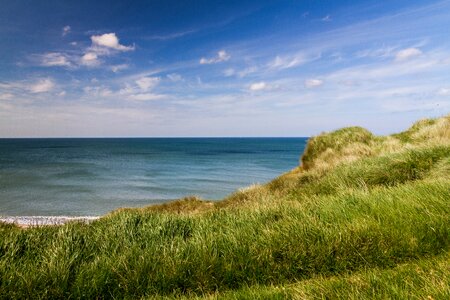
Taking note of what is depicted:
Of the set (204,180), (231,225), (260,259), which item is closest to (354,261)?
(260,259)

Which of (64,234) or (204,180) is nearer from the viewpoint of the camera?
(64,234)

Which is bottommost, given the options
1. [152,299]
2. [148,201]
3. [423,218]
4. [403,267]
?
[148,201]

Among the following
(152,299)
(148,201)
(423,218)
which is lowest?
(148,201)

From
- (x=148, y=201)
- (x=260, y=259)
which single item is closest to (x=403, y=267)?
(x=260, y=259)

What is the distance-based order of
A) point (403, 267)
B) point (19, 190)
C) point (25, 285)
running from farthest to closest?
point (19, 190) < point (25, 285) < point (403, 267)

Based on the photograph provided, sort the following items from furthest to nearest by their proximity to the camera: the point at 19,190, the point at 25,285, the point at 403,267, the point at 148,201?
1. the point at 19,190
2. the point at 148,201
3. the point at 25,285
4. the point at 403,267

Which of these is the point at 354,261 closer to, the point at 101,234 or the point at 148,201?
the point at 101,234

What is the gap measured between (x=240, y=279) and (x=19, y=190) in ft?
134

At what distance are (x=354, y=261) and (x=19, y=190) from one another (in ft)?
137

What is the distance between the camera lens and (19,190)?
36.4 metres

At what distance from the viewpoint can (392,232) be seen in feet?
14.2

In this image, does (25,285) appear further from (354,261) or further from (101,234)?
(354,261)

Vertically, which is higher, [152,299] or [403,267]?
[403,267]

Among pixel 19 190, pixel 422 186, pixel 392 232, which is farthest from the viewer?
pixel 19 190
